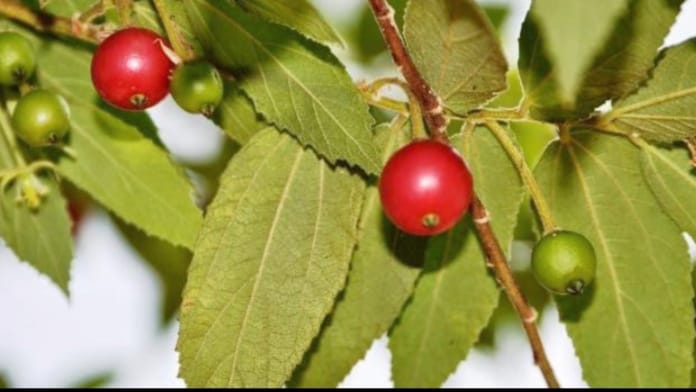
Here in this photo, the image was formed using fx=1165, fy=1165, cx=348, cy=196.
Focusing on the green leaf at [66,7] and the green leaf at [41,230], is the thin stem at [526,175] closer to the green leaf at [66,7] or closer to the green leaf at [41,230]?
the green leaf at [66,7]

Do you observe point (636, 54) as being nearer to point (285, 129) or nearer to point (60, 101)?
point (285, 129)

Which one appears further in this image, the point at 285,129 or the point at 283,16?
the point at 285,129

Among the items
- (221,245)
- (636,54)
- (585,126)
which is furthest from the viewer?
(585,126)

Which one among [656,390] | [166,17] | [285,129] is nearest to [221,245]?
[285,129]

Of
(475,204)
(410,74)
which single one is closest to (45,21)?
(410,74)

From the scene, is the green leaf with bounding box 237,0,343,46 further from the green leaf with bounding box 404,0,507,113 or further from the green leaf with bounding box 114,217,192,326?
the green leaf with bounding box 114,217,192,326

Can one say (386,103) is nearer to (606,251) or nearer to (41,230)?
(606,251)
